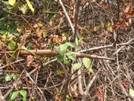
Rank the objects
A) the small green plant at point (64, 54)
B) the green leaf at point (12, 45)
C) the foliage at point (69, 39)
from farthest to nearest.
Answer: the foliage at point (69, 39)
the green leaf at point (12, 45)
the small green plant at point (64, 54)

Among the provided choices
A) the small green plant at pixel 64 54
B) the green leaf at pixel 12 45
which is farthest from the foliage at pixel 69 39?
the small green plant at pixel 64 54

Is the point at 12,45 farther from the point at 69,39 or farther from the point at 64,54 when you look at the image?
the point at 69,39

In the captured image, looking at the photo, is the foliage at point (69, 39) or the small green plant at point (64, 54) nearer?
the small green plant at point (64, 54)

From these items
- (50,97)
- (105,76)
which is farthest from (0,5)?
(105,76)

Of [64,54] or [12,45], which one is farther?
[12,45]

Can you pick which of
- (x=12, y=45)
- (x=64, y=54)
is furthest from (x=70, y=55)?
(x=12, y=45)

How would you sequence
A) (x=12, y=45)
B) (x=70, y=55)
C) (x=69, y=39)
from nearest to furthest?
(x=70, y=55) < (x=12, y=45) < (x=69, y=39)

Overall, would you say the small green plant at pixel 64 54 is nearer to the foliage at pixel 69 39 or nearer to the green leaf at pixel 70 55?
the green leaf at pixel 70 55

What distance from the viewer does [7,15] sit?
2523 millimetres

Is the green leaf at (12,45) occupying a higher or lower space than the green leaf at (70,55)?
higher

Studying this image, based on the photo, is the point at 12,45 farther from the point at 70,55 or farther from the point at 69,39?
the point at 69,39

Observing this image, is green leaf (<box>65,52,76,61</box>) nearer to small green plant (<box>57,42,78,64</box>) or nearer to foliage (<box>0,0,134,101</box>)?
small green plant (<box>57,42,78,64</box>)

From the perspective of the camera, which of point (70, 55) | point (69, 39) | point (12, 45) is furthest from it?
point (69, 39)

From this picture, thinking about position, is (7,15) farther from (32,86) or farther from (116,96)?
(116,96)
